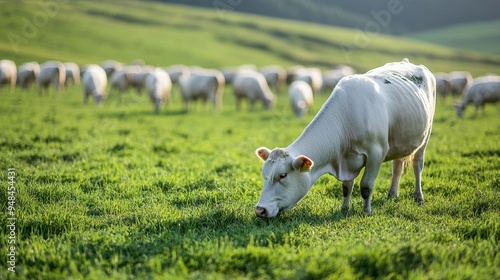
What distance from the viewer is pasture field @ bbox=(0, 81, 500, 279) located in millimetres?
4375

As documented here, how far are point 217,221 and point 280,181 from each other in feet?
3.27

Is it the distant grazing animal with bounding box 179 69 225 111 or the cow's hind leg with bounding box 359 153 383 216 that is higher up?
the distant grazing animal with bounding box 179 69 225 111

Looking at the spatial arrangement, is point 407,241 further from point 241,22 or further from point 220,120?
point 241,22

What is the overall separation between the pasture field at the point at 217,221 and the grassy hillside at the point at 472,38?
104211 mm

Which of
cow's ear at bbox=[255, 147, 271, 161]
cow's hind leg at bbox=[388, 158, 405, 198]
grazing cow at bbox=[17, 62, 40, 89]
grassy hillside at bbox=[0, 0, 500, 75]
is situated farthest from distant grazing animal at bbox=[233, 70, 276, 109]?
grassy hillside at bbox=[0, 0, 500, 75]

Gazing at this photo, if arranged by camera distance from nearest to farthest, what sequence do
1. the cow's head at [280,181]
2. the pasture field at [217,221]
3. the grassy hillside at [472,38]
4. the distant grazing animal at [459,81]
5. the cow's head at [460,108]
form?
the pasture field at [217,221]
the cow's head at [280,181]
the cow's head at [460,108]
the distant grazing animal at [459,81]
the grassy hillside at [472,38]

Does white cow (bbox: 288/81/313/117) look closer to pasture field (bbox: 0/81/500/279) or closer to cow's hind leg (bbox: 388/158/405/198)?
pasture field (bbox: 0/81/500/279)

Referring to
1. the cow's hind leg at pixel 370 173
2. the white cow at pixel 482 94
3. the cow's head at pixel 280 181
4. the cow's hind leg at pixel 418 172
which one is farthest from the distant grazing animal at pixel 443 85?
the cow's head at pixel 280 181

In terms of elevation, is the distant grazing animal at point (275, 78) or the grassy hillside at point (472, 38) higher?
the grassy hillside at point (472, 38)

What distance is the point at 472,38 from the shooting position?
389ft

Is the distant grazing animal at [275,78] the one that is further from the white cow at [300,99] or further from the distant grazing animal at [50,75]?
the distant grazing animal at [50,75]

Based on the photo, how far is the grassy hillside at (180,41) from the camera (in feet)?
201

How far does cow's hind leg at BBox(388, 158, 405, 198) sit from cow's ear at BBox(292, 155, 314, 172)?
97.0 inches

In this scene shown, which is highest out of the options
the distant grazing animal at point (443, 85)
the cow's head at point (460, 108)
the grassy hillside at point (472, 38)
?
the grassy hillside at point (472, 38)
